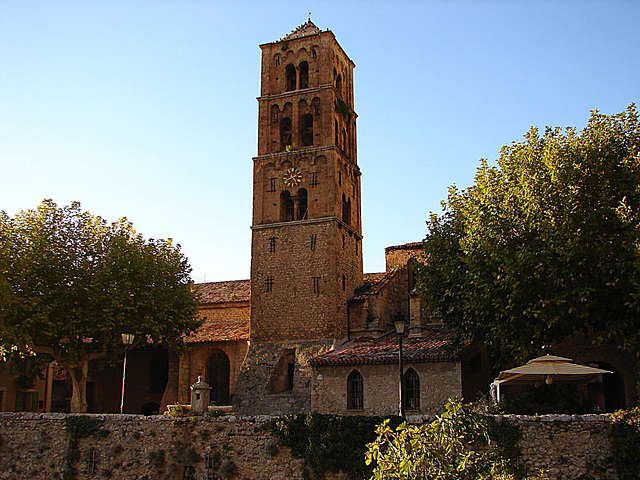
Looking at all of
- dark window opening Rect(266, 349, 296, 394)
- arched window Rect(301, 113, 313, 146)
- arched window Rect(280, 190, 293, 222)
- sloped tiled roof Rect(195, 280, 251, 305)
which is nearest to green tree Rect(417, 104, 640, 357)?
dark window opening Rect(266, 349, 296, 394)

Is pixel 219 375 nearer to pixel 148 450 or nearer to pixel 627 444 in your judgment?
pixel 148 450

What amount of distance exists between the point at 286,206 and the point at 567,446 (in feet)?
76.0

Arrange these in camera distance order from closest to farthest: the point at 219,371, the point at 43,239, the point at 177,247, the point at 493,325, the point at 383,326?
the point at 493,325 < the point at 43,239 < the point at 383,326 < the point at 177,247 < the point at 219,371

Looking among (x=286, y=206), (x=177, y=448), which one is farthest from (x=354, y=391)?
(x=286, y=206)

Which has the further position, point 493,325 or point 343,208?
point 343,208

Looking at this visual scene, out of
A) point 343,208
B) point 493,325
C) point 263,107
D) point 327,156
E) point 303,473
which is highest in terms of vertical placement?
point 263,107

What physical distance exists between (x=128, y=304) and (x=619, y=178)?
24078 mm

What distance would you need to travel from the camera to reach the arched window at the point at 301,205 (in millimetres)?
39094

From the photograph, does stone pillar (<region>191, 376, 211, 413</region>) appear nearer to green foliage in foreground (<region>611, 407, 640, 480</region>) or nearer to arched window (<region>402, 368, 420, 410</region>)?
arched window (<region>402, 368, 420, 410</region>)

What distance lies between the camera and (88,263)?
35094 mm

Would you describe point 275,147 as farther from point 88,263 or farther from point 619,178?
point 619,178

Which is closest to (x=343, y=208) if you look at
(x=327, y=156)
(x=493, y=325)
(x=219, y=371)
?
(x=327, y=156)

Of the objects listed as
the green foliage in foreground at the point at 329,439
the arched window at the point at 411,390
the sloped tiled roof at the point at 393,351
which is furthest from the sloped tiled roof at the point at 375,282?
the green foliage in foreground at the point at 329,439

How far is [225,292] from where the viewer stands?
148ft
